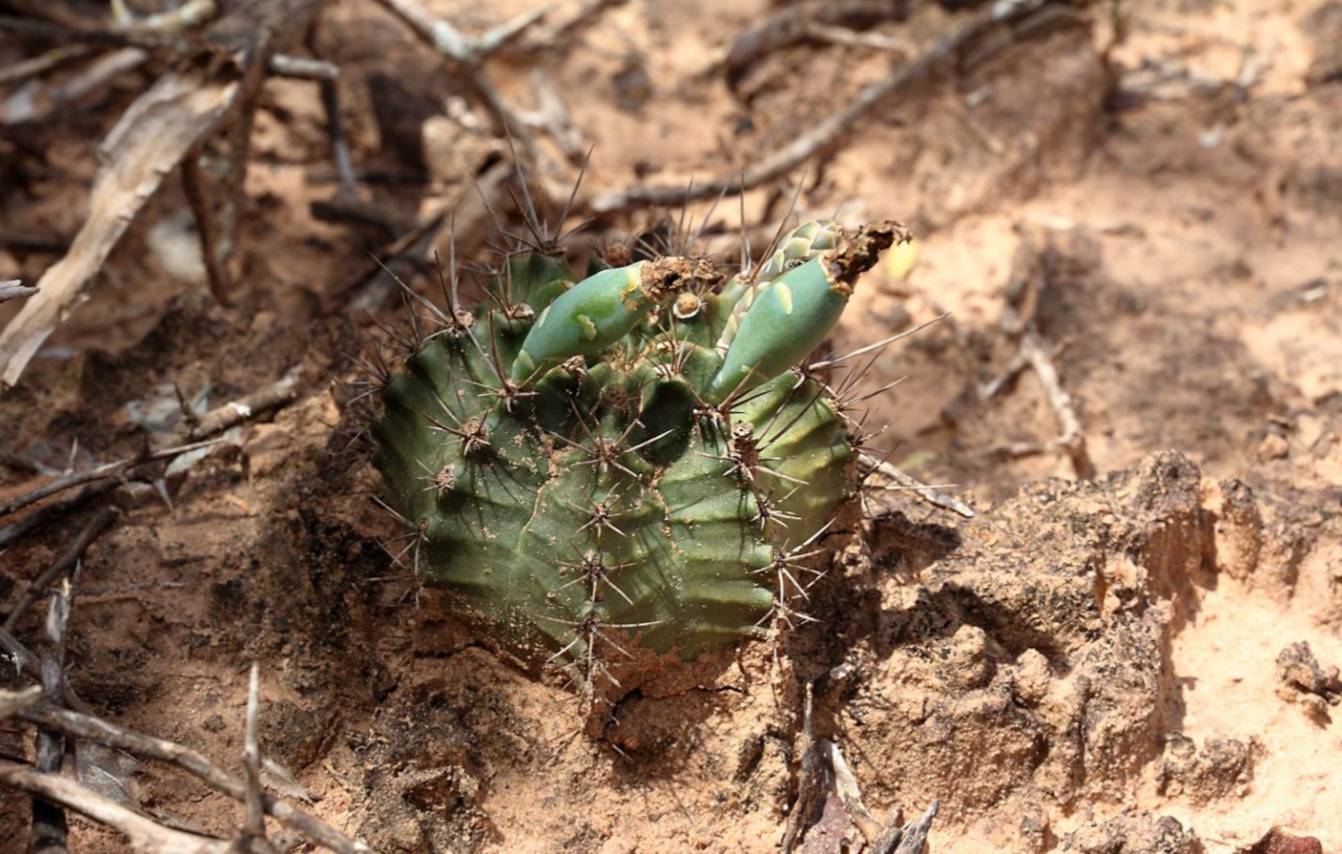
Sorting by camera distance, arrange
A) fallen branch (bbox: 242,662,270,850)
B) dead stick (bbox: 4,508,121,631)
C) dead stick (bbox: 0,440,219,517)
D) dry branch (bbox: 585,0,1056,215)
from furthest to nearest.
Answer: dry branch (bbox: 585,0,1056,215)
dead stick (bbox: 0,440,219,517)
dead stick (bbox: 4,508,121,631)
fallen branch (bbox: 242,662,270,850)


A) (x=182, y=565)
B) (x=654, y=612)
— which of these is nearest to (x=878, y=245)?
(x=654, y=612)

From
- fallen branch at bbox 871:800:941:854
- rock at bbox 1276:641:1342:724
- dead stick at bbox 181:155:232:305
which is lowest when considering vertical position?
rock at bbox 1276:641:1342:724

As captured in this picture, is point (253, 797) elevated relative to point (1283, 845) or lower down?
elevated

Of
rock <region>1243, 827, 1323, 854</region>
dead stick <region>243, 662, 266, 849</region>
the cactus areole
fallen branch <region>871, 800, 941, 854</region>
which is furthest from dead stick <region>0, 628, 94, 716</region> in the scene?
rock <region>1243, 827, 1323, 854</region>

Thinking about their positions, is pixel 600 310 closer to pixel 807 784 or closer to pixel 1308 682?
pixel 807 784

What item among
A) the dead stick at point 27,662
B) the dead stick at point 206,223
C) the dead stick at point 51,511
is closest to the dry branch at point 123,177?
the dead stick at point 206,223

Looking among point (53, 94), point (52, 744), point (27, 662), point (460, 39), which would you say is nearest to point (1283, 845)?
point (52, 744)

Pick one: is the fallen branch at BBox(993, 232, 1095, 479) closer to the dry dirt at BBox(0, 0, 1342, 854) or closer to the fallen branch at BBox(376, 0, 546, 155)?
the dry dirt at BBox(0, 0, 1342, 854)

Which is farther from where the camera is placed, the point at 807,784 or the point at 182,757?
the point at 807,784
